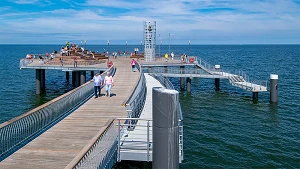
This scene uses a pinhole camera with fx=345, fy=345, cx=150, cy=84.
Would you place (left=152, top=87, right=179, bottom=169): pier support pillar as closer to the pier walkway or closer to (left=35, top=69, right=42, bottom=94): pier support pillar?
the pier walkway

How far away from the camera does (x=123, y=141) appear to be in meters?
11.2

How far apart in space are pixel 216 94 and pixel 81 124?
2613cm

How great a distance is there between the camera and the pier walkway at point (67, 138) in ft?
30.1

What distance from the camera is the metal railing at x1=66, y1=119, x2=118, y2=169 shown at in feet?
24.4

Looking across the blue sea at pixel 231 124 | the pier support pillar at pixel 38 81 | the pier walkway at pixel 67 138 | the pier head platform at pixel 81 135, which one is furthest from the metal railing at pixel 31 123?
the pier support pillar at pixel 38 81

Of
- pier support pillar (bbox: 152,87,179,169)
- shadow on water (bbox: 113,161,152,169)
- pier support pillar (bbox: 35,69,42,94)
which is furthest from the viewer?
pier support pillar (bbox: 35,69,42,94)

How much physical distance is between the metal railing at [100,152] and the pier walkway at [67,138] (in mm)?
910

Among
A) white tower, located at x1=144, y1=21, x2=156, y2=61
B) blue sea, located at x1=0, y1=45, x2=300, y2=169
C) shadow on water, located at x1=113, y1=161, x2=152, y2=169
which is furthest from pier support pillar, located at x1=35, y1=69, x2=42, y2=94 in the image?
shadow on water, located at x1=113, y1=161, x2=152, y2=169

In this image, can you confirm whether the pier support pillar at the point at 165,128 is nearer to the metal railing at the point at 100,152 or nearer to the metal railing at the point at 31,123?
the metal railing at the point at 100,152

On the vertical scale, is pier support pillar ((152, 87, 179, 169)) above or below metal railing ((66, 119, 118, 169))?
above

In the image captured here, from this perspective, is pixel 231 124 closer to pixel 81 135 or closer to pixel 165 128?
pixel 81 135

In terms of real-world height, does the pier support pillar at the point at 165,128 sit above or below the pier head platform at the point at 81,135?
above

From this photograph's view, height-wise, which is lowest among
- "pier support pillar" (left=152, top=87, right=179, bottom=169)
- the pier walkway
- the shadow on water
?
the shadow on water

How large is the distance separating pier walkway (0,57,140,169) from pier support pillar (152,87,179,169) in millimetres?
3408
